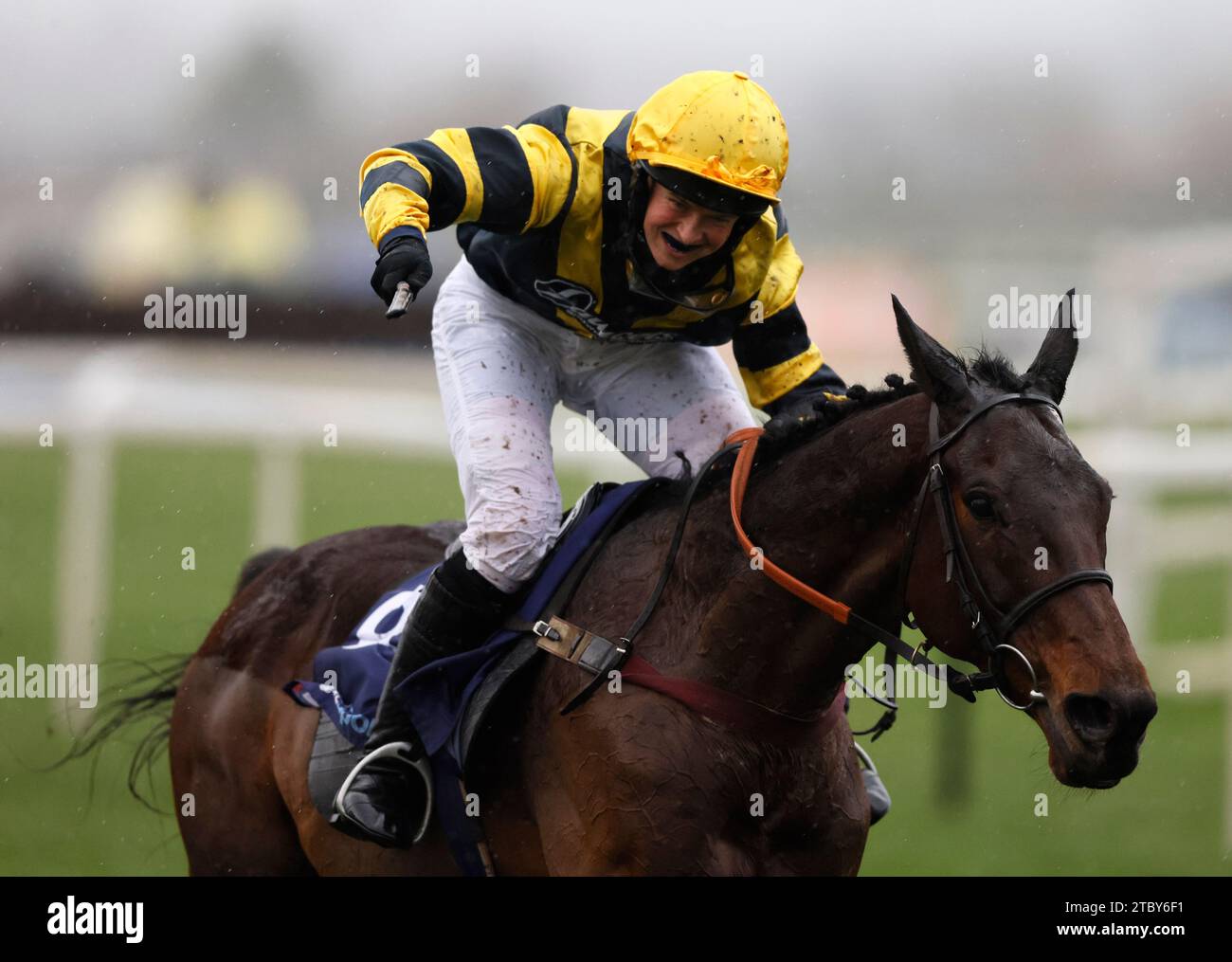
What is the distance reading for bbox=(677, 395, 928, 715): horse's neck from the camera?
2518 millimetres

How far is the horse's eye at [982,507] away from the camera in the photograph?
91.1 inches

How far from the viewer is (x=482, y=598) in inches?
117

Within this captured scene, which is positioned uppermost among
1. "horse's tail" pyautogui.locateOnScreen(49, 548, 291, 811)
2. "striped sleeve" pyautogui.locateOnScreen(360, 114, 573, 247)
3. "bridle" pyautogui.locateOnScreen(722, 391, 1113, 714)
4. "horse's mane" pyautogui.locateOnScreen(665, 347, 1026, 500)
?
"striped sleeve" pyautogui.locateOnScreen(360, 114, 573, 247)

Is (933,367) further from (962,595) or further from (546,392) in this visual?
(546,392)

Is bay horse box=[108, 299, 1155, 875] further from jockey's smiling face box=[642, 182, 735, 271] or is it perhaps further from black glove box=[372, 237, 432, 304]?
black glove box=[372, 237, 432, 304]

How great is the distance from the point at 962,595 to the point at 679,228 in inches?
36.9

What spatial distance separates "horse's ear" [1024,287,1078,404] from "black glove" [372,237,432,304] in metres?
1.05

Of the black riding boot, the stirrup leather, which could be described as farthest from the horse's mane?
the stirrup leather

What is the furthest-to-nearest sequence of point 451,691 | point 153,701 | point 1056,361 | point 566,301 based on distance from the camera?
point 153,701, point 566,301, point 451,691, point 1056,361

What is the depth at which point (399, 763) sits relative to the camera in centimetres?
305

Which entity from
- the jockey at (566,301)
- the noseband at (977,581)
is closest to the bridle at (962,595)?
the noseband at (977,581)

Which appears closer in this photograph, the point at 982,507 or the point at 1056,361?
the point at 982,507

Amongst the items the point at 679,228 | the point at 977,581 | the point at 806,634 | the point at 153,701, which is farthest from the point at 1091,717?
the point at 153,701
